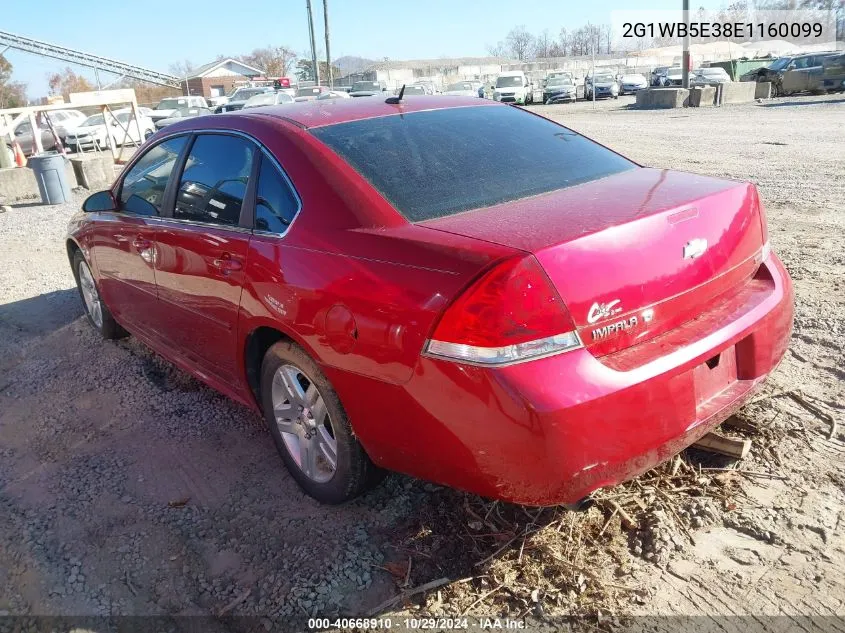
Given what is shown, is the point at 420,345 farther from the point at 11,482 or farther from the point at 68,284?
the point at 68,284

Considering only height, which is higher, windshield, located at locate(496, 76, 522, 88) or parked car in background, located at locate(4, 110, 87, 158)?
windshield, located at locate(496, 76, 522, 88)

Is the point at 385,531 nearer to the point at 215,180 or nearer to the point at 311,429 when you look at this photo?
the point at 311,429

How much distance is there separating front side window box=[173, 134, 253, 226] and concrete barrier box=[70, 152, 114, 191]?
11932 mm

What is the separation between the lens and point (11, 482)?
343cm

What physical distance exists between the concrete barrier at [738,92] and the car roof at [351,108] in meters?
27.2

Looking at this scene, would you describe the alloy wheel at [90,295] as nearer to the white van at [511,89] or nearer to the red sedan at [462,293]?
the red sedan at [462,293]

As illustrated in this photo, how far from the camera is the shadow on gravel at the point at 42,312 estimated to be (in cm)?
578

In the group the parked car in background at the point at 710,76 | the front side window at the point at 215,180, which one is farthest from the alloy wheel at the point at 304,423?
the parked car in background at the point at 710,76

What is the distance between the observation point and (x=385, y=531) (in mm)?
2848

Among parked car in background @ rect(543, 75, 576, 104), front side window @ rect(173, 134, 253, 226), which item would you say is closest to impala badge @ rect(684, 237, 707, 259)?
front side window @ rect(173, 134, 253, 226)

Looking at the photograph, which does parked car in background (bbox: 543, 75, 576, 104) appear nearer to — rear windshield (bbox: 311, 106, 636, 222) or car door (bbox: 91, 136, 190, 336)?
car door (bbox: 91, 136, 190, 336)

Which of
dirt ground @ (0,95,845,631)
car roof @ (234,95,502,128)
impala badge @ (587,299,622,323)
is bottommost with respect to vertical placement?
dirt ground @ (0,95,845,631)

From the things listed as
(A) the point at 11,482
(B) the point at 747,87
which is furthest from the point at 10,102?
(A) the point at 11,482

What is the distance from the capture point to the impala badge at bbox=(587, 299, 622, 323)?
7.14 ft
